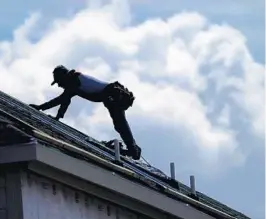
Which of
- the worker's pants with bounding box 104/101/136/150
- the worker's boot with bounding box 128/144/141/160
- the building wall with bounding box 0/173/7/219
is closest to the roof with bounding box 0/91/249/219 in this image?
the worker's boot with bounding box 128/144/141/160

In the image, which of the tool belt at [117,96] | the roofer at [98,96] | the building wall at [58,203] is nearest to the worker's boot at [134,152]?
the roofer at [98,96]

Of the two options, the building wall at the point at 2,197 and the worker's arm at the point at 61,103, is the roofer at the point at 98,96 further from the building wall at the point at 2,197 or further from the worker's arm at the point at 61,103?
the building wall at the point at 2,197

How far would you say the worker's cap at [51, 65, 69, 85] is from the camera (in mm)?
14300

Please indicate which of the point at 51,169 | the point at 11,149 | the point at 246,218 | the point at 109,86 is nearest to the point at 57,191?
the point at 51,169

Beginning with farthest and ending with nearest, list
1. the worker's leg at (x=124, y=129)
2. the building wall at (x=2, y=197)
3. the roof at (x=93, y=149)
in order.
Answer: the worker's leg at (x=124, y=129)
the roof at (x=93, y=149)
the building wall at (x=2, y=197)

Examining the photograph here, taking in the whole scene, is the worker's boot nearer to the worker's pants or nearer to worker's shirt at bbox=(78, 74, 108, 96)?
the worker's pants

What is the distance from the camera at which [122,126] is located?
49.0 feet

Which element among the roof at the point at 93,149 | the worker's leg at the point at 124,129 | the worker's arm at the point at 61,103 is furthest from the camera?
the worker's leg at the point at 124,129

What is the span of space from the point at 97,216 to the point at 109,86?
4702 mm

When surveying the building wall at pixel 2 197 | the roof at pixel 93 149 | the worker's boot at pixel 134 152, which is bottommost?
the building wall at pixel 2 197

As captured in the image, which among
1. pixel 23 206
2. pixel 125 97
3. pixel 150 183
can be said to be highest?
pixel 125 97

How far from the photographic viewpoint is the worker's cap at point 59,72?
14.3 metres

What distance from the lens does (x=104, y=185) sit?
9.23 m

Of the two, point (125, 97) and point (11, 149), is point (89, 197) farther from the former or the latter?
Answer: point (125, 97)
